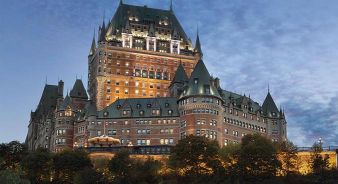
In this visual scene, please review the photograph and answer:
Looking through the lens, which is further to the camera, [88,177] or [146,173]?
[146,173]

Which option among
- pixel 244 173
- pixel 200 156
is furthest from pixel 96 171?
pixel 244 173

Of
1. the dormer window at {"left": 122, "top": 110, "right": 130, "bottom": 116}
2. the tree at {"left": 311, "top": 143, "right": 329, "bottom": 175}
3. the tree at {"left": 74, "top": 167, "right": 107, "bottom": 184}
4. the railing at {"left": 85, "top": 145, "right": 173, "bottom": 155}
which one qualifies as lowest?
the tree at {"left": 74, "top": 167, "right": 107, "bottom": 184}

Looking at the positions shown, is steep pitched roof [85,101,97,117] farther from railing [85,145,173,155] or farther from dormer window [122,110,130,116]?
railing [85,145,173,155]

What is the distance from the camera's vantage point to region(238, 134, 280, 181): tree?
461 feet

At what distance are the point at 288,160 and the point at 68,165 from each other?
53120 millimetres

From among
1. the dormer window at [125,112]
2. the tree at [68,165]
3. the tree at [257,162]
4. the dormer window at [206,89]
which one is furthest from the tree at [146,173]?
the dormer window at [125,112]

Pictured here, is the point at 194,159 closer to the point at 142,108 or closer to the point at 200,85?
the point at 200,85

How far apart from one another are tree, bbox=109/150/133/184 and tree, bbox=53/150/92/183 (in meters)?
8.77

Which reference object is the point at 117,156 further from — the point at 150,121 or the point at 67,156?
the point at 150,121

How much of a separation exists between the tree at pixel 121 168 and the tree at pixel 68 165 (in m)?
8.77

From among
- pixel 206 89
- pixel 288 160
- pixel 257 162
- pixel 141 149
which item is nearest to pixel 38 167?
pixel 141 149

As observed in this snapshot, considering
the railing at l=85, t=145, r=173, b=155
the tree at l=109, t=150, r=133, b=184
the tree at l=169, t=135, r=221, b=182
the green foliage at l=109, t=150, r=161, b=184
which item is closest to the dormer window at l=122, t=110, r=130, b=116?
the railing at l=85, t=145, r=173, b=155

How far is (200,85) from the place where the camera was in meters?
181

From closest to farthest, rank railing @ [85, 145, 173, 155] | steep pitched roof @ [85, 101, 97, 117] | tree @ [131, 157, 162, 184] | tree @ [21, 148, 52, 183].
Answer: tree @ [131, 157, 162, 184]
tree @ [21, 148, 52, 183]
railing @ [85, 145, 173, 155]
steep pitched roof @ [85, 101, 97, 117]
